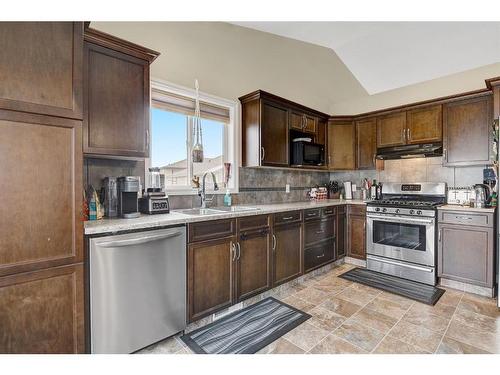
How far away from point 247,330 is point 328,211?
194cm

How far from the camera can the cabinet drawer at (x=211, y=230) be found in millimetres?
2070

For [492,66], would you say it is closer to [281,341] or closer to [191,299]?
[281,341]

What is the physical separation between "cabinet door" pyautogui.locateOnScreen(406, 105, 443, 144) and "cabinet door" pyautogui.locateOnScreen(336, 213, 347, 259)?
1381 millimetres

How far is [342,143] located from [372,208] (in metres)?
1.19

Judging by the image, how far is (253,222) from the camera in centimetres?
251

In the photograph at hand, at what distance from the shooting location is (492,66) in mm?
3115

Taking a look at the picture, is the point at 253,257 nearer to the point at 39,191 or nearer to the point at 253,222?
the point at 253,222

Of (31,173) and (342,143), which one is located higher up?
(342,143)

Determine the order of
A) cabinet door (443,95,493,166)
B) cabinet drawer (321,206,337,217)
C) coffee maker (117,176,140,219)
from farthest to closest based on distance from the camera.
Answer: cabinet drawer (321,206,337,217) < cabinet door (443,95,493,166) < coffee maker (117,176,140,219)

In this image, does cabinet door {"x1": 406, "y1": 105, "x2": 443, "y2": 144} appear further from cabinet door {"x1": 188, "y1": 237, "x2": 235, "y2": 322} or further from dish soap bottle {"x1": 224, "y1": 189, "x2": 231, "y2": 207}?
cabinet door {"x1": 188, "y1": 237, "x2": 235, "y2": 322}

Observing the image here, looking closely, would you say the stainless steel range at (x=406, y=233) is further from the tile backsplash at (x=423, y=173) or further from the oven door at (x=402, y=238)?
the tile backsplash at (x=423, y=173)

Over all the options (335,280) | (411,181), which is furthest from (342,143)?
(335,280)

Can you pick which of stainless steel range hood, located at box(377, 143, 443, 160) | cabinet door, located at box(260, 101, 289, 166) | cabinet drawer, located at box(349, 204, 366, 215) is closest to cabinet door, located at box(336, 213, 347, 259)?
cabinet drawer, located at box(349, 204, 366, 215)

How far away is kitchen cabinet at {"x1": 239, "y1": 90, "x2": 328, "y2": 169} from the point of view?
3.10 m
